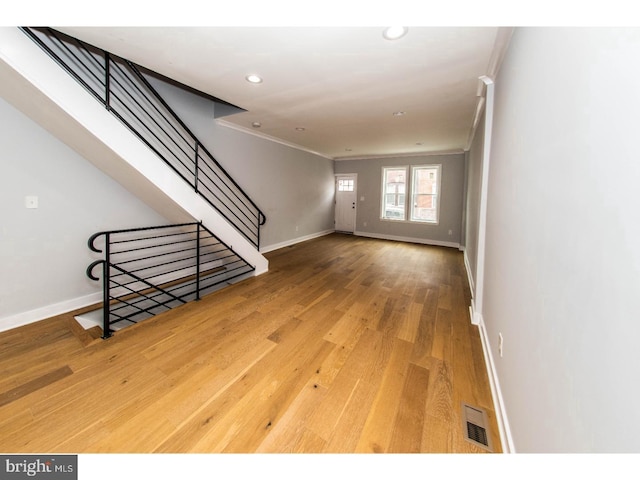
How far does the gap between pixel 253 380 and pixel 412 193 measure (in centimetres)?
649

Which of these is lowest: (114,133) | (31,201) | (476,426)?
(476,426)

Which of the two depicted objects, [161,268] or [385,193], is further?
[385,193]

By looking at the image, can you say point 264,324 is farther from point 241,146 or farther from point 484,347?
point 241,146

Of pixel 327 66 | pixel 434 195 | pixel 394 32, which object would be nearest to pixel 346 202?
pixel 434 195

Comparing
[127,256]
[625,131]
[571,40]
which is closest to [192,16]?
[571,40]

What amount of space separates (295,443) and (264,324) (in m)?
1.26

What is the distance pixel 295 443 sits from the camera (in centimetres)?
128

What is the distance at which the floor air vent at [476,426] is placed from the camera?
1303 mm

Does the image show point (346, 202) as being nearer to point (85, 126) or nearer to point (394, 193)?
point (394, 193)

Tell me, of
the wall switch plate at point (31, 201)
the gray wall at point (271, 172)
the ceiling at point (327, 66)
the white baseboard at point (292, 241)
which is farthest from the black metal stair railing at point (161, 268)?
the ceiling at point (327, 66)

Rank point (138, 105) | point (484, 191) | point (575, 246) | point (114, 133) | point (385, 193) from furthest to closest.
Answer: point (385, 193), point (138, 105), point (484, 191), point (114, 133), point (575, 246)

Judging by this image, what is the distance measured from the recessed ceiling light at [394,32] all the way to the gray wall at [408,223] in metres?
5.32

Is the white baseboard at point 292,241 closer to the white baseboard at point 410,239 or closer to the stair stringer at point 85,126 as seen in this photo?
the white baseboard at point 410,239

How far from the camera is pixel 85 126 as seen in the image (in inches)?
80.4
